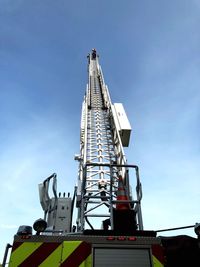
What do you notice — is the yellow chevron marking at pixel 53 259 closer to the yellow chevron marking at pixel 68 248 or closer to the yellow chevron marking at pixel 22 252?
the yellow chevron marking at pixel 68 248

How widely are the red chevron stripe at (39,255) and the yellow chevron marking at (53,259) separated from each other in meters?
0.03

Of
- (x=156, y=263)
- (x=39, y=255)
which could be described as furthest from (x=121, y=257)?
(x=39, y=255)

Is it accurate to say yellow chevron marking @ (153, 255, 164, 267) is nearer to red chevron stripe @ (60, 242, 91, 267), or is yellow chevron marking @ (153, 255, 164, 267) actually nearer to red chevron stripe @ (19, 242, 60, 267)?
red chevron stripe @ (60, 242, 91, 267)

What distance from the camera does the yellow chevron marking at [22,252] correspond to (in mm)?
2955

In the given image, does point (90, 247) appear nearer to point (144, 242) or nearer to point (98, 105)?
point (144, 242)

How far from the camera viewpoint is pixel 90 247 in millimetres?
3082

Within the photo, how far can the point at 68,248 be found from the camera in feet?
10.0

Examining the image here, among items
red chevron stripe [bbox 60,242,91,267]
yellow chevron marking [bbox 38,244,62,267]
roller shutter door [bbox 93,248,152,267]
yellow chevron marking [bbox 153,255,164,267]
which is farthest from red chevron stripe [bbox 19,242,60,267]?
yellow chevron marking [bbox 153,255,164,267]

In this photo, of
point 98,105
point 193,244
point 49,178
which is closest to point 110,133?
point 98,105

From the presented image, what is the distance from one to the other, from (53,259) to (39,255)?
19cm

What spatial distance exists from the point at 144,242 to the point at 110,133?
8894 millimetres

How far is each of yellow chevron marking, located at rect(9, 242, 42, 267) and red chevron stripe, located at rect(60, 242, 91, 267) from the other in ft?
1.41

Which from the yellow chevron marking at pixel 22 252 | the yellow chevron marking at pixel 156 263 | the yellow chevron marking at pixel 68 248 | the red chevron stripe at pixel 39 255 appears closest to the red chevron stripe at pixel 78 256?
the yellow chevron marking at pixel 68 248

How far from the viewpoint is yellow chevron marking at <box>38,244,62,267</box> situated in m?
2.95
